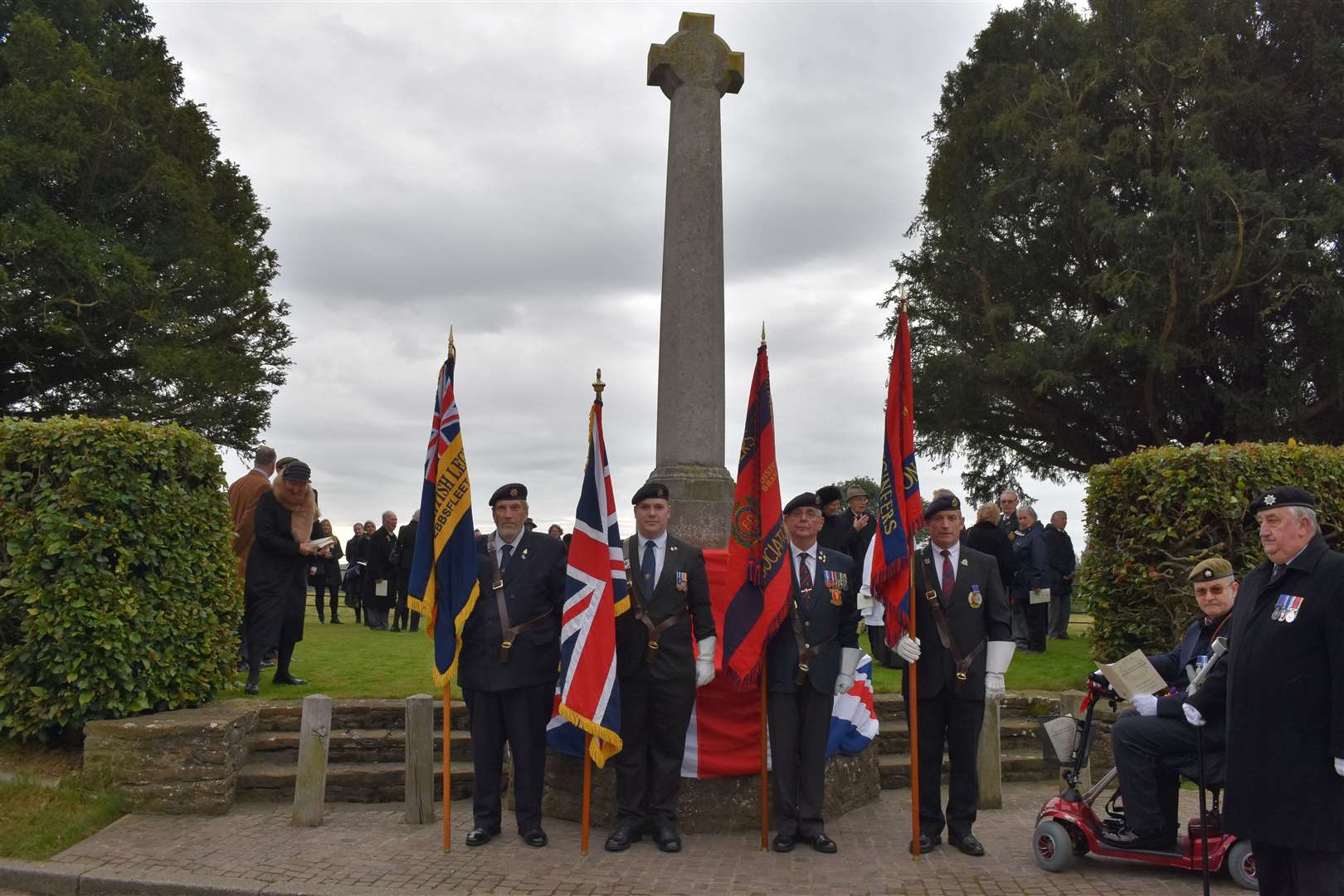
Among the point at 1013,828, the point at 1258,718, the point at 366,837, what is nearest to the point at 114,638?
the point at 366,837

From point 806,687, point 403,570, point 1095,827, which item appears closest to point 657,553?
point 806,687

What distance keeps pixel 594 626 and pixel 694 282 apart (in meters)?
5.85

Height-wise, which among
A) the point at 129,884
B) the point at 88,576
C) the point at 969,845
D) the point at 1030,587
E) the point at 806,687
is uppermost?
the point at 1030,587

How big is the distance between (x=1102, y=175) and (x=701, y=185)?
17.5 metres

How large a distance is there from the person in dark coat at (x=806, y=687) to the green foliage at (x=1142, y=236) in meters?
19.2

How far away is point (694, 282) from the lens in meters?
11.8

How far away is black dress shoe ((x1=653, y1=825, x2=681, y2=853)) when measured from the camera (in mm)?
6777

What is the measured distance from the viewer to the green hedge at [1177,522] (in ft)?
31.1

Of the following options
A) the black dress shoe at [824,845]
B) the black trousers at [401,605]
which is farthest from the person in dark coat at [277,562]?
the black trousers at [401,605]

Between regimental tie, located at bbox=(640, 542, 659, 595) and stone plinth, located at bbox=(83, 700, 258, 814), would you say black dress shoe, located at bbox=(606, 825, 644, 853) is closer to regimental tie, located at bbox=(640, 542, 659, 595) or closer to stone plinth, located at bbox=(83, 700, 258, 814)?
regimental tie, located at bbox=(640, 542, 659, 595)

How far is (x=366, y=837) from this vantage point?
7.11 metres

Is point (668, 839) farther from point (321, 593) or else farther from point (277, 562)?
point (321, 593)

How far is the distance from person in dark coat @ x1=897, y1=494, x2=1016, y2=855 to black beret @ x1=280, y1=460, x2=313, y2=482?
5.42 m

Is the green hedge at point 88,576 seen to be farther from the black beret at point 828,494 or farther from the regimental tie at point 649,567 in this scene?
the black beret at point 828,494
